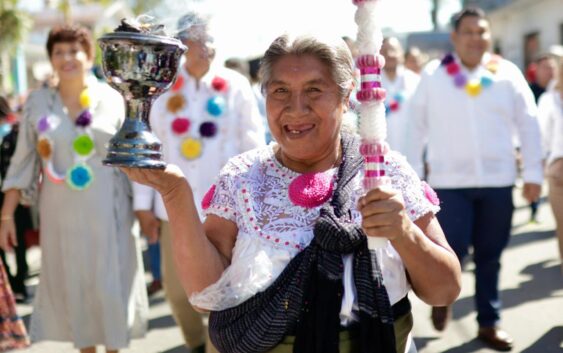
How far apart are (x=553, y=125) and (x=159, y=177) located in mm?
4500

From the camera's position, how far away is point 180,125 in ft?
15.3

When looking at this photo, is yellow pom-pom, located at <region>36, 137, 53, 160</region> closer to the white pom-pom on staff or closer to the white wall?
the white pom-pom on staff

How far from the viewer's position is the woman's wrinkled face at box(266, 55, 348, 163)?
2455 mm

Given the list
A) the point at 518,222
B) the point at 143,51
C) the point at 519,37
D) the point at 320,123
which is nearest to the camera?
the point at 143,51

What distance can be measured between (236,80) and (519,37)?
26064 mm

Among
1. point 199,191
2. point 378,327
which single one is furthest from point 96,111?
point 378,327

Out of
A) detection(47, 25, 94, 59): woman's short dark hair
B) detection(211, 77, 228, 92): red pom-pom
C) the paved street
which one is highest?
detection(47, 25, 94, 59): woman's short dark hair

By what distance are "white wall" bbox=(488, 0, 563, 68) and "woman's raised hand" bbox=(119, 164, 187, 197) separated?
2381 cm

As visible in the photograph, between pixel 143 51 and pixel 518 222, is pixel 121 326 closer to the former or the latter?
pixel 143 51

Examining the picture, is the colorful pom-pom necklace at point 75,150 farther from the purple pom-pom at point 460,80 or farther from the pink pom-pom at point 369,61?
the pink pom-pom at point 369,61

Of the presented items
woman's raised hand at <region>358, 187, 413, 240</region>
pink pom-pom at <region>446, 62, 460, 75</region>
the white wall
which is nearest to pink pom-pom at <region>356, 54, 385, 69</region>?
woman's raised hand at <region>358, 187, 413, 240</region>

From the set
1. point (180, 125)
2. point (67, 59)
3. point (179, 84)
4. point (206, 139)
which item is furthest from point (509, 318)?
point (67, 59)

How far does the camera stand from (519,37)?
93.9 feet

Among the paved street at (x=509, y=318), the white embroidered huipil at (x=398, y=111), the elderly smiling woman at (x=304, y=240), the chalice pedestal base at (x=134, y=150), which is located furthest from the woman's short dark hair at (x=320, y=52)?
the white embroidered huipil at (x=398, y=111)
